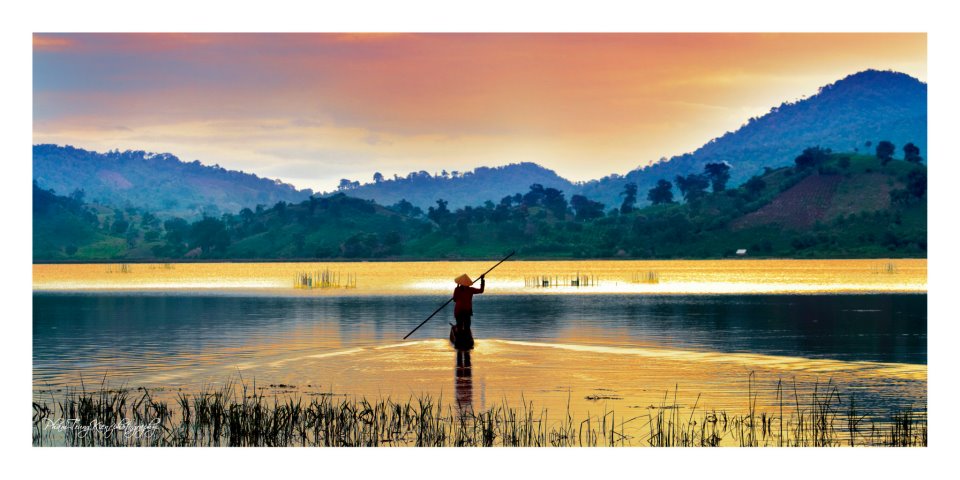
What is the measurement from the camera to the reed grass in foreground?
19.6 metres

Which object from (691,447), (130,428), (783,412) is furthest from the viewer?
(783,412)

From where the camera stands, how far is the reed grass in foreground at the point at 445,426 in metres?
19.6

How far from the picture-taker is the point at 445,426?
20.8 meters

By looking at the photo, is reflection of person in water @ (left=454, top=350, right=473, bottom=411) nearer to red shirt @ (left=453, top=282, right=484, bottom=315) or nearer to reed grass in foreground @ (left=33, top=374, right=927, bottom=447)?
reed grass in foreground @ (left=33, top=374, right=927, bottom=447)

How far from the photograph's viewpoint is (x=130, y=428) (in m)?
20.4

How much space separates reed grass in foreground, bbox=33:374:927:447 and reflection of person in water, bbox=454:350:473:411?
79 cm

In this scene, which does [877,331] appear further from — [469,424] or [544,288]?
[544,288]

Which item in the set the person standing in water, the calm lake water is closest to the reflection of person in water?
the calm lake water

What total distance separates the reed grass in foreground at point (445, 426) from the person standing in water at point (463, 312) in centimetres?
1037

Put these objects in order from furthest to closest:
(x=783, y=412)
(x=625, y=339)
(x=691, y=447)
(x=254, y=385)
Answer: (x=625, y=339), (x=254, y=385), (x=783, y=412), (x=691, y=447)

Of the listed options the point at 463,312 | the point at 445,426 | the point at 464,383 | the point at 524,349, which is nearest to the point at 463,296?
the point at 463,312
